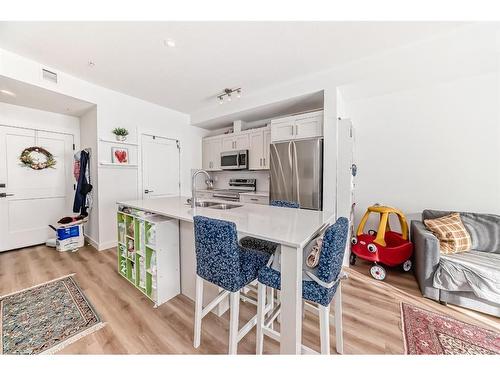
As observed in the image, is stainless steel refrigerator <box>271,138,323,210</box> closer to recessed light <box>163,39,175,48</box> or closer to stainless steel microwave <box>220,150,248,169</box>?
stainless steel microwave <box>220,150,248,169</box>

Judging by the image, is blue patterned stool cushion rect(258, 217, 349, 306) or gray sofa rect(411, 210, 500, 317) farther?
gray sofa rect(411, 210, 500, 317)

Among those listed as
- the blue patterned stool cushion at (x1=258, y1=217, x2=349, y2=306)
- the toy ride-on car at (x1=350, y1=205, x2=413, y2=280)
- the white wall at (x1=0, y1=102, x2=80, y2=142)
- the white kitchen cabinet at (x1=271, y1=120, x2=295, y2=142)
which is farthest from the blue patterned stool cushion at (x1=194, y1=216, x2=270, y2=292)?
the white wall at (x1=0, y1=102, x2=80, y2=142)

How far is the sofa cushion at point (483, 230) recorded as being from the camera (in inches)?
84.1

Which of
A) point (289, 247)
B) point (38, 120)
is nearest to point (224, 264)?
point (289, 247)

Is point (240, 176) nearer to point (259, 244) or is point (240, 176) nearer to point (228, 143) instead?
point (228, 143)

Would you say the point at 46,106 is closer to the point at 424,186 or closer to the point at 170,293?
the point at 170,293

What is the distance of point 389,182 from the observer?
9.89 feet

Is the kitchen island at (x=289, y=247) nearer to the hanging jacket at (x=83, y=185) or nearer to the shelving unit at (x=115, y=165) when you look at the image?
the shelving unit at (x=115, y=165)

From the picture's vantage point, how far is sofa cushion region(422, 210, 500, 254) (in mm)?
2137

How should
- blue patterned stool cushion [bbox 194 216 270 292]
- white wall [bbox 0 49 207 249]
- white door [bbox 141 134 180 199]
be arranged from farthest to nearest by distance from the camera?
white door [bbox 141 134 180 199] → white wall [bbox 0 49 207 249] → blue patterned stool cushion [bbox 194 216 270 292]

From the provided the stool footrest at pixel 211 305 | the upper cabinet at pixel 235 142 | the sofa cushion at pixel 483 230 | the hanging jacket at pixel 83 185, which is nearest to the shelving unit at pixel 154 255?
the stool footrest at pixel 211 305

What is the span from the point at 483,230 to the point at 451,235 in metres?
0.45

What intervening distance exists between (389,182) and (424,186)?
410 millimetres

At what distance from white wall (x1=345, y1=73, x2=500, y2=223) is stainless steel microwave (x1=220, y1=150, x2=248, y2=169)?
1992 mm
